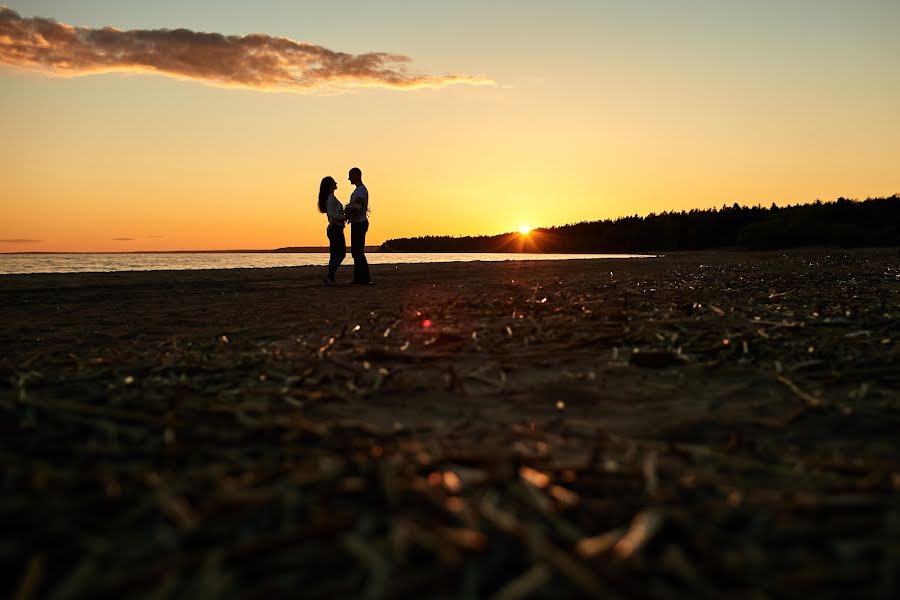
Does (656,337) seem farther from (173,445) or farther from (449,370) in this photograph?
(173,445)

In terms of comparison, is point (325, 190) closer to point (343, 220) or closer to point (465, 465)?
point (343, 220)

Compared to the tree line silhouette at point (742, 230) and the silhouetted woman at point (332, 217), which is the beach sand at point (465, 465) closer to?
the silhouetted woman at point (332, 217)

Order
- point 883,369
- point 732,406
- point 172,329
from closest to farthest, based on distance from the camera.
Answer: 1. point 732,406
2. point 883,369
3. point 172,329

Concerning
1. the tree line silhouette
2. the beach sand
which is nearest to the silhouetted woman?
the beach sand

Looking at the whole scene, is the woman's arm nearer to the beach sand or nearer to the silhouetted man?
the silhouetted man

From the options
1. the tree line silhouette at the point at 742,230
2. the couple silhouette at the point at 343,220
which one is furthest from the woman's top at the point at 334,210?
the tree line silhouette at the point at 742,230

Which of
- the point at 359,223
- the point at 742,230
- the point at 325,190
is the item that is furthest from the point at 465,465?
the point at 742,230

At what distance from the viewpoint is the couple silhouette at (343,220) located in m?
12.4

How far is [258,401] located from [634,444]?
69.4 inches

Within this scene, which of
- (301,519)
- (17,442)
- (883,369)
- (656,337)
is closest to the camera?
(301,519)

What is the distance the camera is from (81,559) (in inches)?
51.8

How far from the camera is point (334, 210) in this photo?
12570 millimetres

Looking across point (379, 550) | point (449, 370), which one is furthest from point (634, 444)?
point (449, 370)

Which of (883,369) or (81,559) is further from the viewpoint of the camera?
(883,369)
